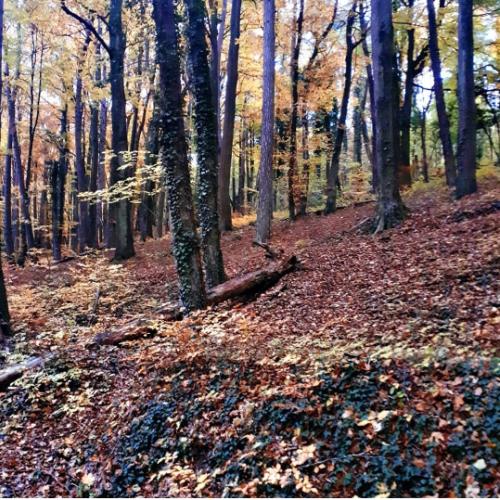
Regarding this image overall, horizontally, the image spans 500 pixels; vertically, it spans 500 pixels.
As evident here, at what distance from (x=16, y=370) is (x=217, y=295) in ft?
11.7

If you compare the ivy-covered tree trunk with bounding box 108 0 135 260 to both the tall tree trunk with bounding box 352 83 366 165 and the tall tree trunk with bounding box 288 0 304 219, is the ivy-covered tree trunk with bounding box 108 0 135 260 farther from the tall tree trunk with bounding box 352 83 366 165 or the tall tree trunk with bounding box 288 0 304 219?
the tall tree trunk with bounding box 352 83 366 165

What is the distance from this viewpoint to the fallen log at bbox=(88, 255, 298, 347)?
7613 millimetres

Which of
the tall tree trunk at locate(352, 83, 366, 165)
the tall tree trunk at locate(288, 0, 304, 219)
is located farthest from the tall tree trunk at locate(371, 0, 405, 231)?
the tall tree trunk at locate(352, 83, 366, 165)

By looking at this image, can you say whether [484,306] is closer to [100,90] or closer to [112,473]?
[112,473]

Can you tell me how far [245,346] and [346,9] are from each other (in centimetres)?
1773

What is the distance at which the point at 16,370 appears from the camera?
7074mm

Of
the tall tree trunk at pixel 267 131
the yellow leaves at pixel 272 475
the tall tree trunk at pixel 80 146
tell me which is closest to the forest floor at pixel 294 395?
the yellow leaves at pixel 272 475

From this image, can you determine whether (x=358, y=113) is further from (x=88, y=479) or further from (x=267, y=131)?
(x=88, y=479)

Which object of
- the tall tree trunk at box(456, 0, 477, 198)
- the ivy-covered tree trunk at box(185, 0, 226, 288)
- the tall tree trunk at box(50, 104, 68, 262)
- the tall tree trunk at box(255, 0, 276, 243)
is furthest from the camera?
the tall tree trunk at box(50, 104, 68, 262)

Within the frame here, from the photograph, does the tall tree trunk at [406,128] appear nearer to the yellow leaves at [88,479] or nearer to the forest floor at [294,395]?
the forest floor at [294,395]

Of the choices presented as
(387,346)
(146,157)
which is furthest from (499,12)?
(387,346)

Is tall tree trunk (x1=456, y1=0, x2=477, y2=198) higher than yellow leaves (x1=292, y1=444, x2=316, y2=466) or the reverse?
higher

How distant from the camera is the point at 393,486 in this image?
3.37m

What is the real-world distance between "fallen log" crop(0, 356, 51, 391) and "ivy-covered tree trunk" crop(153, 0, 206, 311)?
2.63 meters
